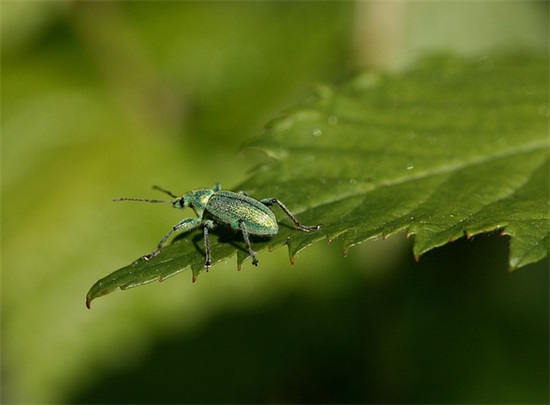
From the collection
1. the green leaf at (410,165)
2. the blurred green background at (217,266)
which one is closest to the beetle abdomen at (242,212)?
the green leaf at (410,165)

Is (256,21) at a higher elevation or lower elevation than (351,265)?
higher

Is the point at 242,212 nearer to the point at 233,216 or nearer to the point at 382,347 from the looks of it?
the point at 233,216

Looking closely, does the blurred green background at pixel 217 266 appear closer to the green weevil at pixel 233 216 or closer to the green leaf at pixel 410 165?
the green leaf at pixel 410 165

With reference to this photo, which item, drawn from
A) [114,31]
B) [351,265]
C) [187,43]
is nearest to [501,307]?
[351,265]

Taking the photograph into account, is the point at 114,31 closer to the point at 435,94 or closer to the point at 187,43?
the point at 187,43

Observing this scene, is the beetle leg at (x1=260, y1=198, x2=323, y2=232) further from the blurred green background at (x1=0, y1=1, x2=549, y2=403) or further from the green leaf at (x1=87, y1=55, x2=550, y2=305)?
the blurred green background at (x1=0, y1=1, x2=549, y2=403)
